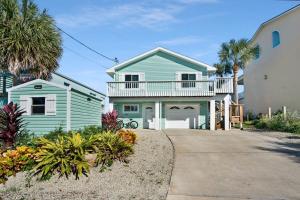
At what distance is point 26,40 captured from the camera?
1902 centimetres

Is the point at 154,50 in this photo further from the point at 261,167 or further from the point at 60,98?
the point at 261,167

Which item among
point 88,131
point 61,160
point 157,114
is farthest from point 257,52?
point 61,160

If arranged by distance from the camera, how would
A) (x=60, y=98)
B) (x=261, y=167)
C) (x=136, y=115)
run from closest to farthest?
(x=261, y=167), (x=60, y=98), (x=136, y=115)

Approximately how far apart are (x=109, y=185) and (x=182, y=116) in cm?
1819

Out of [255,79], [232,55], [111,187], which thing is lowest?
[111,187]

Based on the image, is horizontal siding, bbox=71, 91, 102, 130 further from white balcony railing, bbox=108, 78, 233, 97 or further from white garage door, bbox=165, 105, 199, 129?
white garage door, bbox=165, 105, 199, 129

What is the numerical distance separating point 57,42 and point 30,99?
19.6 ft

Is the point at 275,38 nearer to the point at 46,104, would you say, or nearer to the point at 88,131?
the point at 88,131

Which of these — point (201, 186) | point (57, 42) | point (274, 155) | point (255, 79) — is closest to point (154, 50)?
point (57, 42)

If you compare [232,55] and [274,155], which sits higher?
[232,55]

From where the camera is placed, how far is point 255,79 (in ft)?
115

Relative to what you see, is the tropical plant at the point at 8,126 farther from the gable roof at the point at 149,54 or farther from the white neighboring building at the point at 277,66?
the white neighboring building at the point at 277,66

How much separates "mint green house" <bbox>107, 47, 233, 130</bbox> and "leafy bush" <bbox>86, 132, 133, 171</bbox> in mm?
14252

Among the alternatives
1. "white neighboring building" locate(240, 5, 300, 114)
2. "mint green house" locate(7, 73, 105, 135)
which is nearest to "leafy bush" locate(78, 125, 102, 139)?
"mint green house" locate(7, 73, 105, 135)
